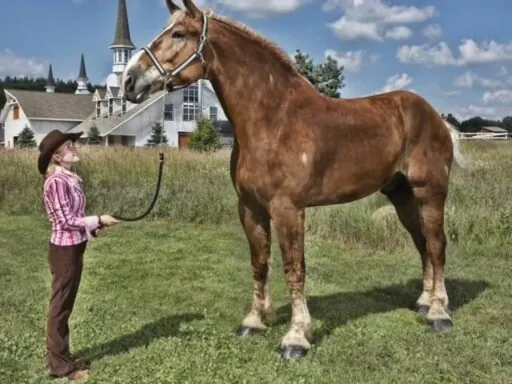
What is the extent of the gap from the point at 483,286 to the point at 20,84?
104696mm

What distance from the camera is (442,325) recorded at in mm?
4945

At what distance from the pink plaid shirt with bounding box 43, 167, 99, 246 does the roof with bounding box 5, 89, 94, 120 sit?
1796 inches

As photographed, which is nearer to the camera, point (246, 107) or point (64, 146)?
point (64, 146)

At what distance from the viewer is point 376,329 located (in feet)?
16.3

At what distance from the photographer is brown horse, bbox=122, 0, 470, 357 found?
13.7 ft

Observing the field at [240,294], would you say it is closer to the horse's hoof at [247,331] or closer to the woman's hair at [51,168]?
the horse's hoof at [247,331]

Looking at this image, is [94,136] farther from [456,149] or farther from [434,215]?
[434,215]

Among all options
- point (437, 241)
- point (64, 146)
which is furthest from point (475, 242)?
point (64, 146)

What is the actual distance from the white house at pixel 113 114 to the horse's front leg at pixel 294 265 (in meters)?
32.2

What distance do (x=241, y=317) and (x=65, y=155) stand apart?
93.3 inches

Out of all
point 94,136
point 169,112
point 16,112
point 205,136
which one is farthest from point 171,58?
point 16,112

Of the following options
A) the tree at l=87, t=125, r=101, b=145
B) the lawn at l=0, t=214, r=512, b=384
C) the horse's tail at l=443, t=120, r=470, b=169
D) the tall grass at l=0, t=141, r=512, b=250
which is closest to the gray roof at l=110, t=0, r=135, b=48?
the tree at l=87, t=125, r=101, b=145

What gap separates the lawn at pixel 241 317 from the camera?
4102mm

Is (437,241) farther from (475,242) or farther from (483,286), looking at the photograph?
(475,242)
